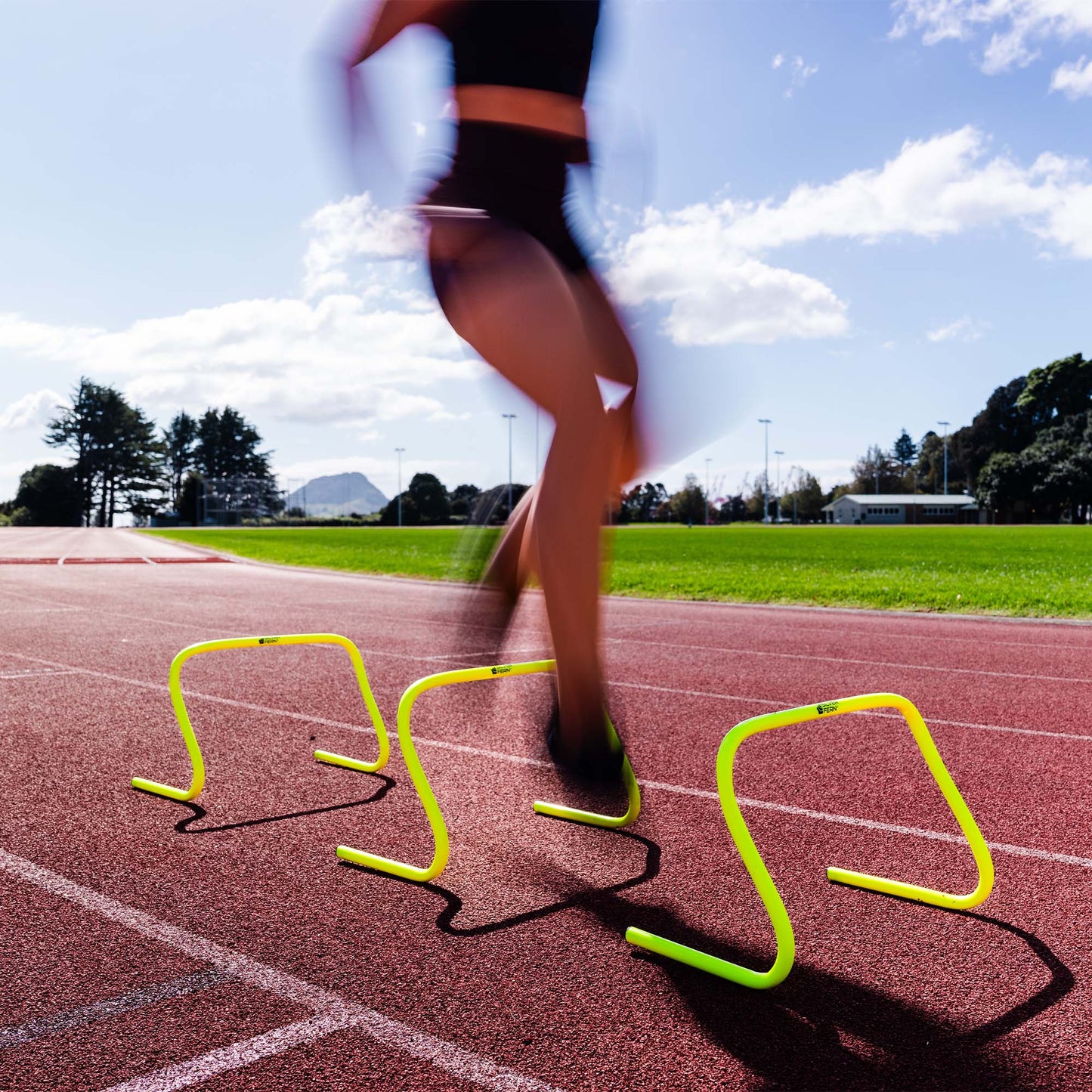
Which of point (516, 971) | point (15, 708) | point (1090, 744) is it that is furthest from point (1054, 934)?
point (15, 708)

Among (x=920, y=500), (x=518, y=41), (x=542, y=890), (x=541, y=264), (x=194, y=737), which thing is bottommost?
(x=542, y=890)

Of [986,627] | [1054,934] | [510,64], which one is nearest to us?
[1054,934]

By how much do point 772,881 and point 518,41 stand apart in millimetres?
2563

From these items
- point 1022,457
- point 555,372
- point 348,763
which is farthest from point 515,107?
point 1022,457

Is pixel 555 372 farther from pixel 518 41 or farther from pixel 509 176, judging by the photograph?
pixel 518 41

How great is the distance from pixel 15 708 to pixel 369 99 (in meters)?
4.46

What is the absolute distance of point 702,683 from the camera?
7.11 meters

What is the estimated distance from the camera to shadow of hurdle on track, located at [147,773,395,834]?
373 cm

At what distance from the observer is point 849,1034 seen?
2262mm

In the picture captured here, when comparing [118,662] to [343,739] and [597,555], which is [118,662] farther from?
[597,555]

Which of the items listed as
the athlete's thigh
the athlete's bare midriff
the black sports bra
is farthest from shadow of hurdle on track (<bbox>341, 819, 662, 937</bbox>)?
the black sports bra

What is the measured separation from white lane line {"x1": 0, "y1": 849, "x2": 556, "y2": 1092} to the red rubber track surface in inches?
1.1

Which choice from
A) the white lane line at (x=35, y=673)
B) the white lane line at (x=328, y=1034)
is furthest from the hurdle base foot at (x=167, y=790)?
the white lane line at (x=35, y=673)

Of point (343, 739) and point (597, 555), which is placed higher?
point (597, 555)
